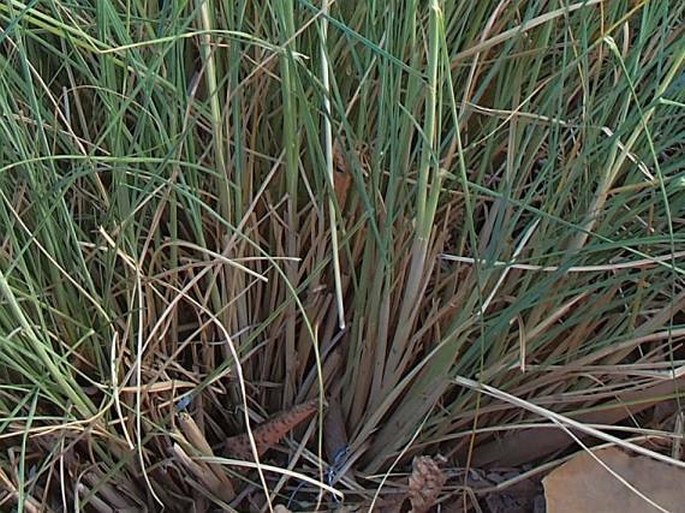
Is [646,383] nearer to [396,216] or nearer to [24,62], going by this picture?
[396,216]

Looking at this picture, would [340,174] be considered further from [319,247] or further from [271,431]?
[271,431]

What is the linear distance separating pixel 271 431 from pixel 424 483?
4.6 inches

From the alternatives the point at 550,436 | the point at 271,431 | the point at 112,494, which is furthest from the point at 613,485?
the point at 112,494

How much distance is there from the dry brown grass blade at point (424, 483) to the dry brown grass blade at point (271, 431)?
88 millimetres

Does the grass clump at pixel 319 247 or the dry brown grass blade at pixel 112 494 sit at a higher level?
the grass clump at pixel 319 247

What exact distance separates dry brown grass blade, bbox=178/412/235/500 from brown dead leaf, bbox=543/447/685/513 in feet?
0.76

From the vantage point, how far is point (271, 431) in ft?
2.30

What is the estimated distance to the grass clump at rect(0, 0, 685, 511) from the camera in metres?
0.61

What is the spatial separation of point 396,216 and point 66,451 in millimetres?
274

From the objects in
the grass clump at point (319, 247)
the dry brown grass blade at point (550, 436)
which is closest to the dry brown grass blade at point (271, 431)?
the grass clump at point (319, 247)

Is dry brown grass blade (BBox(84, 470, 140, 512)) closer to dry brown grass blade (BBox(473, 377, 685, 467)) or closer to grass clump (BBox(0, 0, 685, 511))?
grass clump (BBox(0, 0, 685, 511))

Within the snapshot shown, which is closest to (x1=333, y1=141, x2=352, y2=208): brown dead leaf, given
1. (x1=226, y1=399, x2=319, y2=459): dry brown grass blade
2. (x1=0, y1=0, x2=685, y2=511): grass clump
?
(x1=0, y1=0, x2=685, y2=511): grass clump

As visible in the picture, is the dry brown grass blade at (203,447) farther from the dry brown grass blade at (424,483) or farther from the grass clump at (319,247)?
the dry brown grass blade at (424,483)

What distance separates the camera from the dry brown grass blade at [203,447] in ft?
2.15
